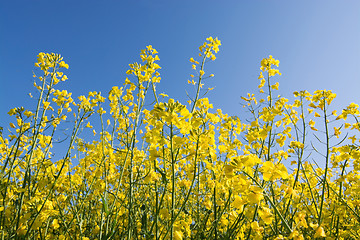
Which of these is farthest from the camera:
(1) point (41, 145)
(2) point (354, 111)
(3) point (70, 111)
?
(1) point (41, 145)

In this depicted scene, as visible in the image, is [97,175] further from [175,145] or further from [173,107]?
[173,107]

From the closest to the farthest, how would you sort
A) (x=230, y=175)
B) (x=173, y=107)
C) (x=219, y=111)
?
1. (x=230, y=175)
2. (x=173, y=107)
3. (x=219, y=111)

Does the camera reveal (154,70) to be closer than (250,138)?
No

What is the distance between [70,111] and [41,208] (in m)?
1.52

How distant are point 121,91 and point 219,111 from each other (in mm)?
1596

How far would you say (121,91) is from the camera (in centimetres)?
339

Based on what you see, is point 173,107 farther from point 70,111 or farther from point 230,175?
point 70,111

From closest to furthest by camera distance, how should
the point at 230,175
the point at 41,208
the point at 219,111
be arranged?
1. the point at 230,175
2. the point at 41,208
3. the point at 219,111

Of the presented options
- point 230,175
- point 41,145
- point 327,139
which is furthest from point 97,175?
point 327,139

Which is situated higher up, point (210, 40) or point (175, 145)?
point (210, 40)

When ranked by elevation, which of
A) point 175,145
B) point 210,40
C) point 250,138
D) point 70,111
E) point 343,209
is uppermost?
point 210,40

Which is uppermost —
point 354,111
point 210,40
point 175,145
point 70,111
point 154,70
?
point 210,40

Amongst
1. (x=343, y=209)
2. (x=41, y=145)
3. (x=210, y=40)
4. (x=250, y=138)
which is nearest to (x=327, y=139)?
(x=343, y=209)

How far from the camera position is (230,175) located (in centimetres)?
142
